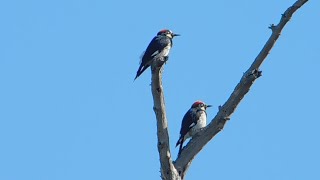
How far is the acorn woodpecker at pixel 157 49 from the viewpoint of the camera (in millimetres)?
11055

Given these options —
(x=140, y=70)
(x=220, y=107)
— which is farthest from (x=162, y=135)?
(x=140, y=70)

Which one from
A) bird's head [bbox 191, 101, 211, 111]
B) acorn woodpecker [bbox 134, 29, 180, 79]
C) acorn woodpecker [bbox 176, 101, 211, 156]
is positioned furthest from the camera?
bird's head [bbox 191, 101, 211, 111]

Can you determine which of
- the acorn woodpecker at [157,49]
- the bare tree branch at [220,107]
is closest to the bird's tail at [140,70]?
the acorn woodpecker at [157,49]

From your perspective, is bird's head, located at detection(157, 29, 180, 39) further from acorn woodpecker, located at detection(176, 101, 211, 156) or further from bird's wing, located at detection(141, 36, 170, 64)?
acorn woodpecker, located at detection(176, 101, 211, 156)

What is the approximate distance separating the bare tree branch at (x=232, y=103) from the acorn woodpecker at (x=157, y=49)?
2683mm

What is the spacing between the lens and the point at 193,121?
11.7m

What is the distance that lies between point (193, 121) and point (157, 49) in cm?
133

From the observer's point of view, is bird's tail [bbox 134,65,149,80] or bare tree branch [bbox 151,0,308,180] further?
bird's tail [bbox 134,65,149,80]

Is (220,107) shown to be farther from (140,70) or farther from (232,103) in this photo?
(140,70)

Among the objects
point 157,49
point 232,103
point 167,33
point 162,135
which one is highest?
point 167,33

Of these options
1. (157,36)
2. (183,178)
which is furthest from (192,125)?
(183,178)

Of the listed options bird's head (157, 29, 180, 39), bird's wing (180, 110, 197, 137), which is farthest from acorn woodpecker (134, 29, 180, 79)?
bird's wing (180, 110, 197, 137)

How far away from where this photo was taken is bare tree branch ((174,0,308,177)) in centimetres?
796

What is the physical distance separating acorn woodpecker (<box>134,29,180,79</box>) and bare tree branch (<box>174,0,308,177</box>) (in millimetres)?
2683
